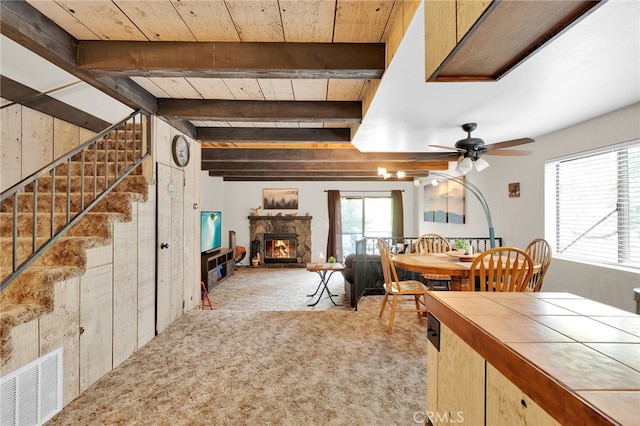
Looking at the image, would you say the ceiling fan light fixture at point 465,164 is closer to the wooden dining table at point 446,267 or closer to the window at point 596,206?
the wooden dining table at point 446,267

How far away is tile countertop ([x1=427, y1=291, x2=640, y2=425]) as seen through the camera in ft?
1.72

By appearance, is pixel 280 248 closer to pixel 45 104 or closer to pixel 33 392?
→ pixel 45 104

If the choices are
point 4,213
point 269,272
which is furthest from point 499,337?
point 269,272

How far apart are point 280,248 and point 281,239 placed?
0.25 metres

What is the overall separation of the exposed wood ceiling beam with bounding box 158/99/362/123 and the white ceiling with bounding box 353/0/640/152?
1.09 ft

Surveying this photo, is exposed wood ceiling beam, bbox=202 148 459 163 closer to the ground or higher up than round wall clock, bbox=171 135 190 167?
higher up

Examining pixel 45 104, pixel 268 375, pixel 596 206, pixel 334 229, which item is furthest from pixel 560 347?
pixel 334 229

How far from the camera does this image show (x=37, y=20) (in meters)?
1.71

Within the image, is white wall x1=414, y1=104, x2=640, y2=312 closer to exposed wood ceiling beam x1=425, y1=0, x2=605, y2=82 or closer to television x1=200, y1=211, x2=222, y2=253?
exposed wood ceiling beam x1=425, y1=0, x2=605, y2=82

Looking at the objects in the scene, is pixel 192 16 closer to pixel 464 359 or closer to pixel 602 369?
pixel 464 359

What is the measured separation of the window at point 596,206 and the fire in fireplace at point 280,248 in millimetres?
5647

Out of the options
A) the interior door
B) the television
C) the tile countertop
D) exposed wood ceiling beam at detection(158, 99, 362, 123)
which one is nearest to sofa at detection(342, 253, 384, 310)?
exposed wood ceiling beam at detection(158, 99, 362, 123)

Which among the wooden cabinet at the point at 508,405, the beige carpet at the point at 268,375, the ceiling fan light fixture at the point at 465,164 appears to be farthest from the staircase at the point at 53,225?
the ceiling fan light fixture at the point at 465,164

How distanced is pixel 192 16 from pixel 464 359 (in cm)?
212
